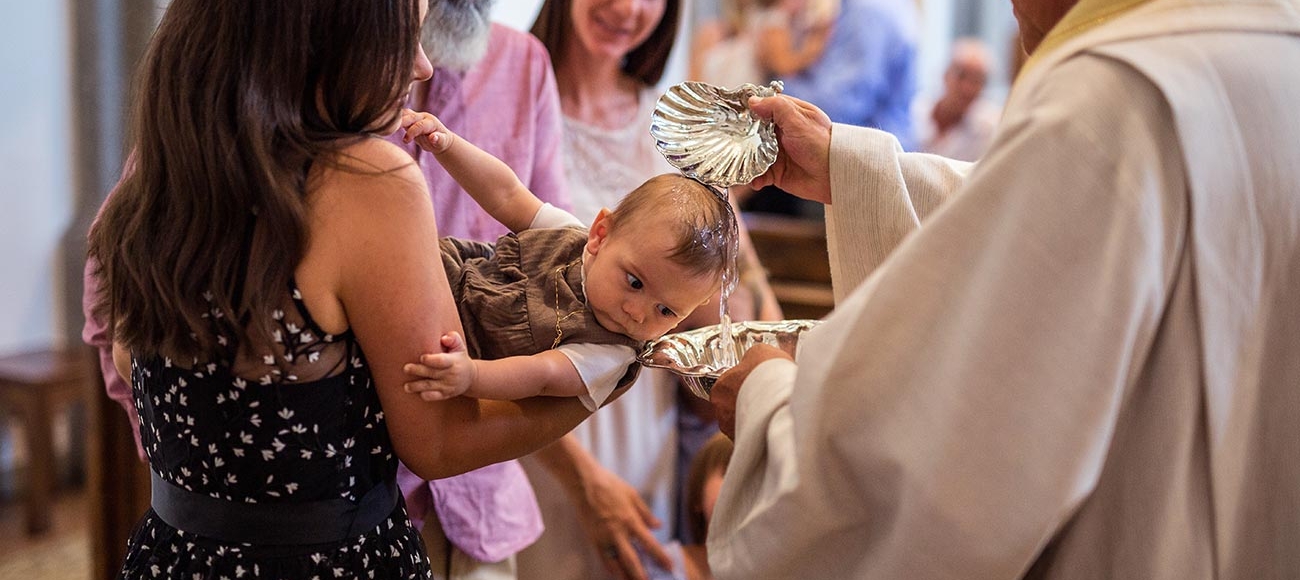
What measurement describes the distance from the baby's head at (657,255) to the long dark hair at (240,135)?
0.37 meters

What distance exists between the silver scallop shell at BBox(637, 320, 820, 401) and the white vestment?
0.30 meters

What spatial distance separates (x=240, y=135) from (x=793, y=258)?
143 inches

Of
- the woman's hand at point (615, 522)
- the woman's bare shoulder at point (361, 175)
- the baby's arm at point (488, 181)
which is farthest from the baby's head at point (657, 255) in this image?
the woman's hand at point (615, 522)

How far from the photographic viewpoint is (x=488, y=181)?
1930 millimetres

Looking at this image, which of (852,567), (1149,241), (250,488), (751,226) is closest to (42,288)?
(751,226)

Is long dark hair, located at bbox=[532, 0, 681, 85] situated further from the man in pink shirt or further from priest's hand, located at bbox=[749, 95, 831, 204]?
priest's hand, located at bbox=[749, 95, 831, 204]

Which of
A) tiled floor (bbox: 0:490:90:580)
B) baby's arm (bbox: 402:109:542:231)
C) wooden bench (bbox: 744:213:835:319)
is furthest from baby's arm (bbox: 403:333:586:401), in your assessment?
tiled floor (bbox: 0:490:90:580)

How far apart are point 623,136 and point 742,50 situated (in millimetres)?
3973

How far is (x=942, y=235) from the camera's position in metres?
1.37

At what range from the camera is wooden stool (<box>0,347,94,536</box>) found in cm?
438

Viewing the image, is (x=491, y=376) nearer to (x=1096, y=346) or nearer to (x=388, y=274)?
(x=388, y=274)

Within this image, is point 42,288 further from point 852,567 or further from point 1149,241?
point 1149,241

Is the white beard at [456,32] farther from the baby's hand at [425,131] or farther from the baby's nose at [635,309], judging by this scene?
the baby's nose at [635,309]

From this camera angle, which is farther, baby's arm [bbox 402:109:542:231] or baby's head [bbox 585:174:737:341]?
baby's arm [bbox 402:109:542:231]
